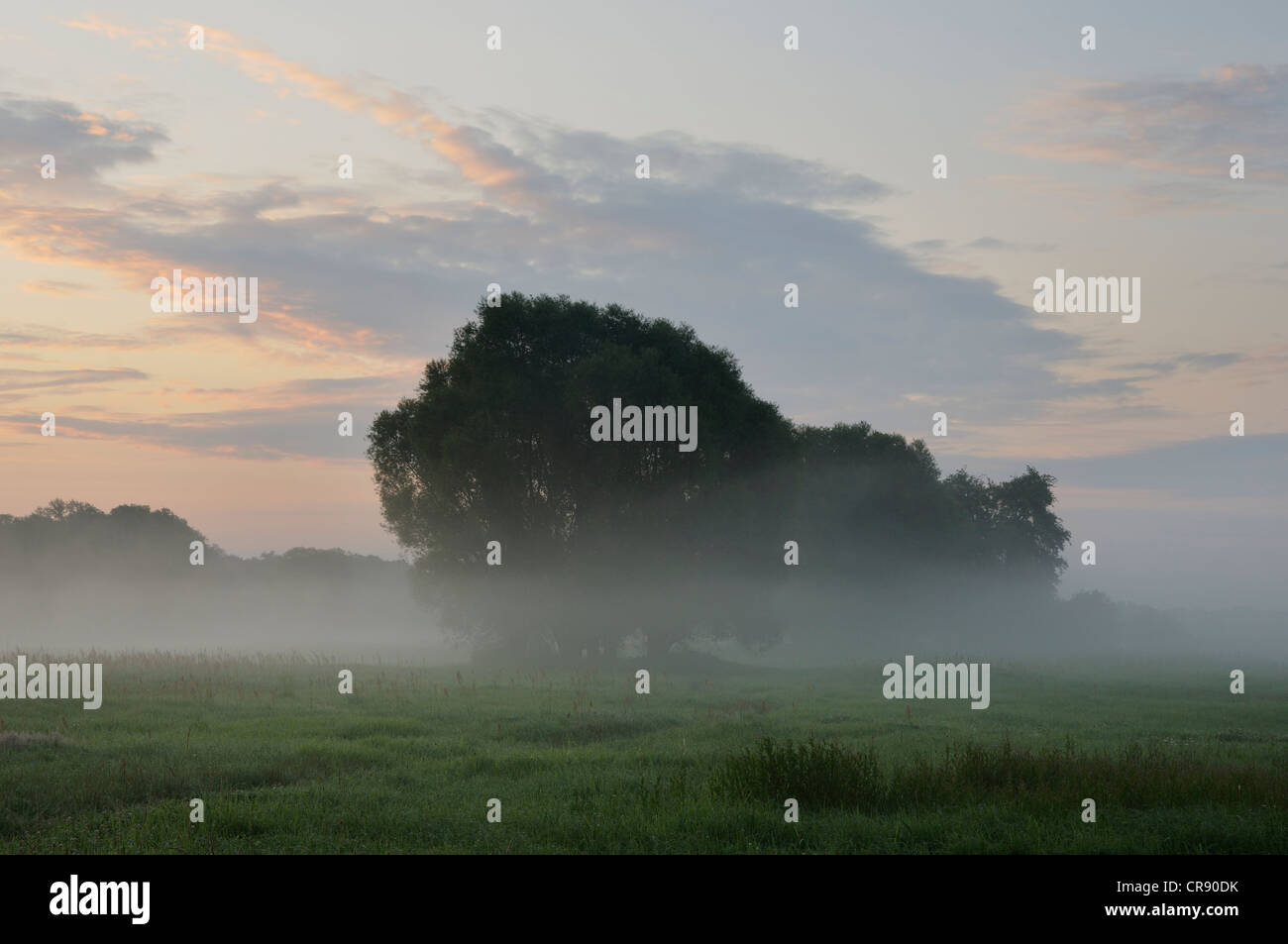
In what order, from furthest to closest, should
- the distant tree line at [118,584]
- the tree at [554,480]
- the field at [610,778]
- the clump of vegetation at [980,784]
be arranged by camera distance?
the distant tree line at [118,584], the tree at [554,480], the clump of vegetation at [980,784], the field at [610,778]

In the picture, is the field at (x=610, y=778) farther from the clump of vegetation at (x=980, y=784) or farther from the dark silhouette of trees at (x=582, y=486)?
the dark silhouette of trees at (x=582, y=486)

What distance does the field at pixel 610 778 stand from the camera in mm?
11859

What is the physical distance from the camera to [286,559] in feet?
392

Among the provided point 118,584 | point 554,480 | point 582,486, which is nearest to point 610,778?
point 582,486

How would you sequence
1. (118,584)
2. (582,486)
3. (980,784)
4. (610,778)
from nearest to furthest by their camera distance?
(980,784) → (610,778) → (582,486) → (118,584)

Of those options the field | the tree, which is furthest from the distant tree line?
the field

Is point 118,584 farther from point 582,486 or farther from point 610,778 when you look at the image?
point 610,778

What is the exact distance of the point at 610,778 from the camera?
1573 centimetres

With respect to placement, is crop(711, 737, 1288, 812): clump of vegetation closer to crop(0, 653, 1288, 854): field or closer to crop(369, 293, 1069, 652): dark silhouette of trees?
crop(0, 653, 1288, 854): field

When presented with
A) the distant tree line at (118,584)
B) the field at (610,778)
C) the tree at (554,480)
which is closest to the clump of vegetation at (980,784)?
the field at (610,778)

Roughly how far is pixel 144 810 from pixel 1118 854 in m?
12.6
